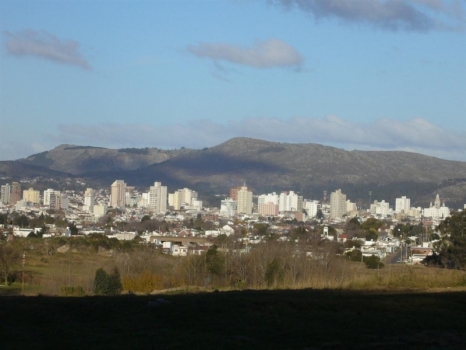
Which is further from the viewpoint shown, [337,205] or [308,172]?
[308,172]

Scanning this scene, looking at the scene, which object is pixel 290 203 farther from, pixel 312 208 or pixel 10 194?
pixel 10 194

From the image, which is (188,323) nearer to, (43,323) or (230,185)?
(43,323)

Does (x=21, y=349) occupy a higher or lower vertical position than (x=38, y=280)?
higher

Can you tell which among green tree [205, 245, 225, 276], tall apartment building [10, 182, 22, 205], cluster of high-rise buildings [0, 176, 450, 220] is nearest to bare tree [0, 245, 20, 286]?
green tree [205, 245, 225, 276]

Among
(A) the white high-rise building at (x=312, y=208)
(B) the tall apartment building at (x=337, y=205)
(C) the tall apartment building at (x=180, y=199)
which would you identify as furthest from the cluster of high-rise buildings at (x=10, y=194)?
(B) the tall apartment building at (x=337, y=205)

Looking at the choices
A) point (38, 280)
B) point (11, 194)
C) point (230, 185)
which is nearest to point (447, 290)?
point (38, 280)

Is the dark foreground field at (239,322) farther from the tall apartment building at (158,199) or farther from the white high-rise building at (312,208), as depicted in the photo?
the tall apartment building at (158,199)

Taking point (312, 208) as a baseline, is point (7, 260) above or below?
below

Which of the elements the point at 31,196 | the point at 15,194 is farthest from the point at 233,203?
the point at 15,194
